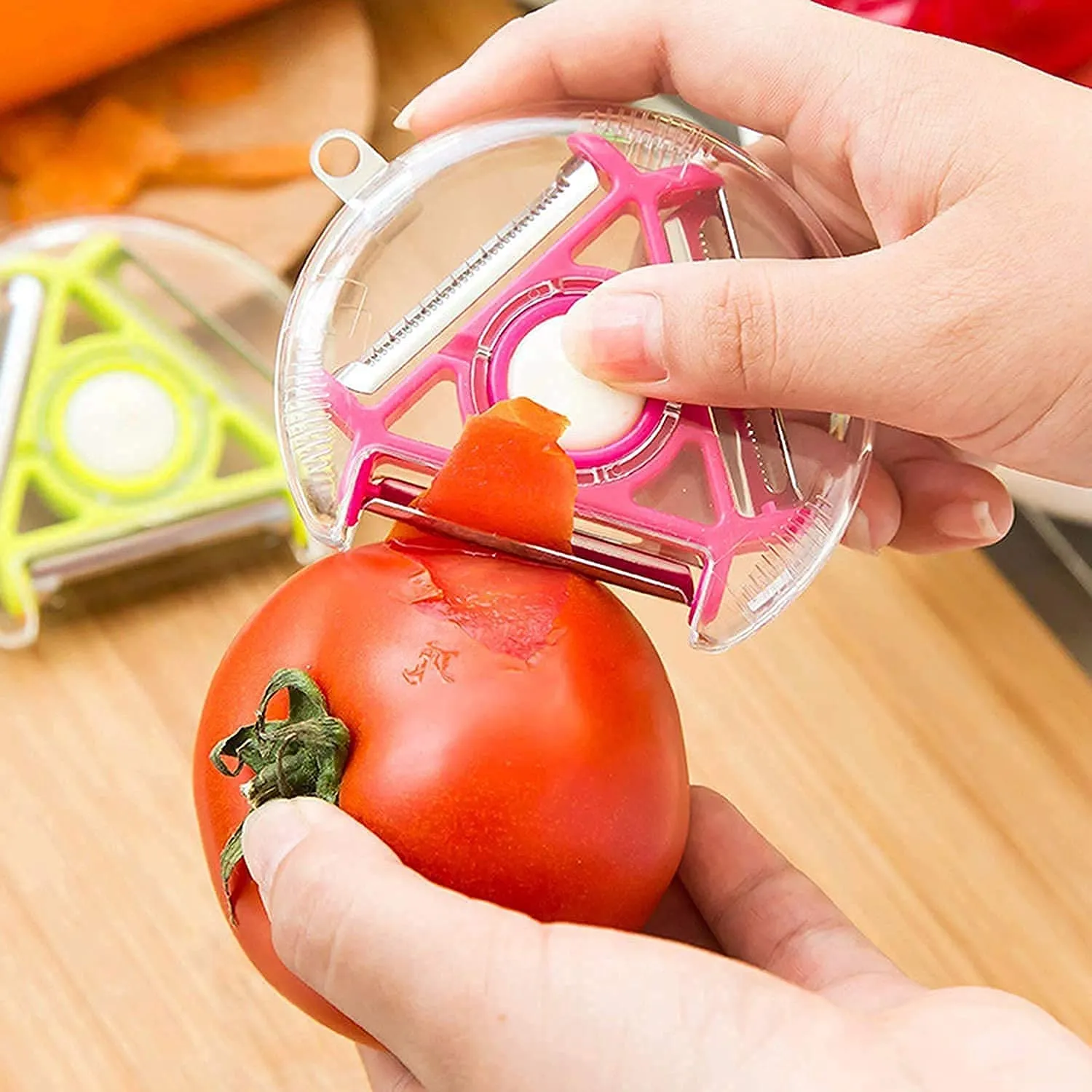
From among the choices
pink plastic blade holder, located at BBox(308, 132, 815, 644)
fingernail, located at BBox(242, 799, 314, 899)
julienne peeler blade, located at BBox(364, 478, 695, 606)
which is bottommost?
fingernail, located at BBox(242, 799, 314, 899)

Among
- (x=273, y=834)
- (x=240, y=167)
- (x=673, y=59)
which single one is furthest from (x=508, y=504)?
(x=240, y=167)

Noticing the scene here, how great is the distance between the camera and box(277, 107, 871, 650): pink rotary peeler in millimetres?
573

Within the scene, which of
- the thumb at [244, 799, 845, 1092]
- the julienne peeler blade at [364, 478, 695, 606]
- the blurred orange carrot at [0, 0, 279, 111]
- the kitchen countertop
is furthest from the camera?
the blurred orange carrot at [0, 0, 279, 111]

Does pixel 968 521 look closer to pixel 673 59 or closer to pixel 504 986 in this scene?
pixel 673 59

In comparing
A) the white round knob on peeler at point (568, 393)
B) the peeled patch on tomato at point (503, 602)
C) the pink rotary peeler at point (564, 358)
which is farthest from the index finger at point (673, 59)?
the peeled patch on tomato at point (503, 602)

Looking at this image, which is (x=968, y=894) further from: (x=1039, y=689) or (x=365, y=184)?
(x=365, y=184)

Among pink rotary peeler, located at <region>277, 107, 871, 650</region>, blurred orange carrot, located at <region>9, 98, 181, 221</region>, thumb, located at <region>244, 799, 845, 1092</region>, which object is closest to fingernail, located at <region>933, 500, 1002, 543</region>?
pink rotary peeler, located at <region>277, 107, 871, 650</region>

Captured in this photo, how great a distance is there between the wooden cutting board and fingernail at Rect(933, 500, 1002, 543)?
1.44 feet

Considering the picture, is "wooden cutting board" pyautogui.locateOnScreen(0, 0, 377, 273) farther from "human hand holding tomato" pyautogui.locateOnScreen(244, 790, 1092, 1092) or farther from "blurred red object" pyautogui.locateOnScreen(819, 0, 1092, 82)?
"human hand holding tomato" pyautogui.locateOnScreen(244, 790, 1092, 1092)

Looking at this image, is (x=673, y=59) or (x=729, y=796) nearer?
(x=673, y=59)

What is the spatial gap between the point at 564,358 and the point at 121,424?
37 cm

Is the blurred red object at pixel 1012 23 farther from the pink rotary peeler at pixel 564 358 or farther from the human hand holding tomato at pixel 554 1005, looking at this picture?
the human hand holding tomato at pixel 554 1005

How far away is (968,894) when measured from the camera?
800 millimetres

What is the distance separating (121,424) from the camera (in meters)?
0.82
